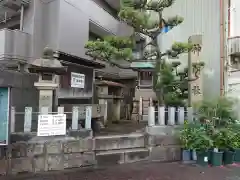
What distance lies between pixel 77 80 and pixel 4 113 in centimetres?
351

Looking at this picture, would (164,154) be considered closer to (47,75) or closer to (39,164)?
(39,164)

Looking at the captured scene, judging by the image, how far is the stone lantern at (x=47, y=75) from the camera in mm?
8539

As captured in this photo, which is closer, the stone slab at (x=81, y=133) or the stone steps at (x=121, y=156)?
the stone slab at (x=81, y=133)

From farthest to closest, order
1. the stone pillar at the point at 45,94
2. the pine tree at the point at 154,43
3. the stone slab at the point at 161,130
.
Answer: the stone slab at the point at 161,130, the pine tree at the point at 154,43, the stone pillar at the point at 45,94

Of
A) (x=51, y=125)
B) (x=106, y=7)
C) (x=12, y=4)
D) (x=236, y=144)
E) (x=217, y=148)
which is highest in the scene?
(x=106, y=7)

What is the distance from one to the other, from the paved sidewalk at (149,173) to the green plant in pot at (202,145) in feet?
1.41

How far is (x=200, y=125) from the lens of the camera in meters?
9.96

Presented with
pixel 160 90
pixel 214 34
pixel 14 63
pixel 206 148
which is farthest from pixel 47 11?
pixel 206 148

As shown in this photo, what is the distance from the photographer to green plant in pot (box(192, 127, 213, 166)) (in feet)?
30.2

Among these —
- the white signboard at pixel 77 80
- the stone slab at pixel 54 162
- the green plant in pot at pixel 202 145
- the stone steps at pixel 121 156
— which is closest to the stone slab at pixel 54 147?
the stone slab at pixel 54 162

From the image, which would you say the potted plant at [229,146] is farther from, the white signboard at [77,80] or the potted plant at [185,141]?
the white signboard at [77,80]

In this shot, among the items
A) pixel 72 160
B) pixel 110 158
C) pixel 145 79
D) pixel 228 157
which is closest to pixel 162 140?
pixel 110 158

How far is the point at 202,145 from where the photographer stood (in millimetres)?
9203

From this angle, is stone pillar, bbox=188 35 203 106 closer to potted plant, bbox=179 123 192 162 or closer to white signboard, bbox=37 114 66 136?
potted plant, bbox=179 123 192 162
